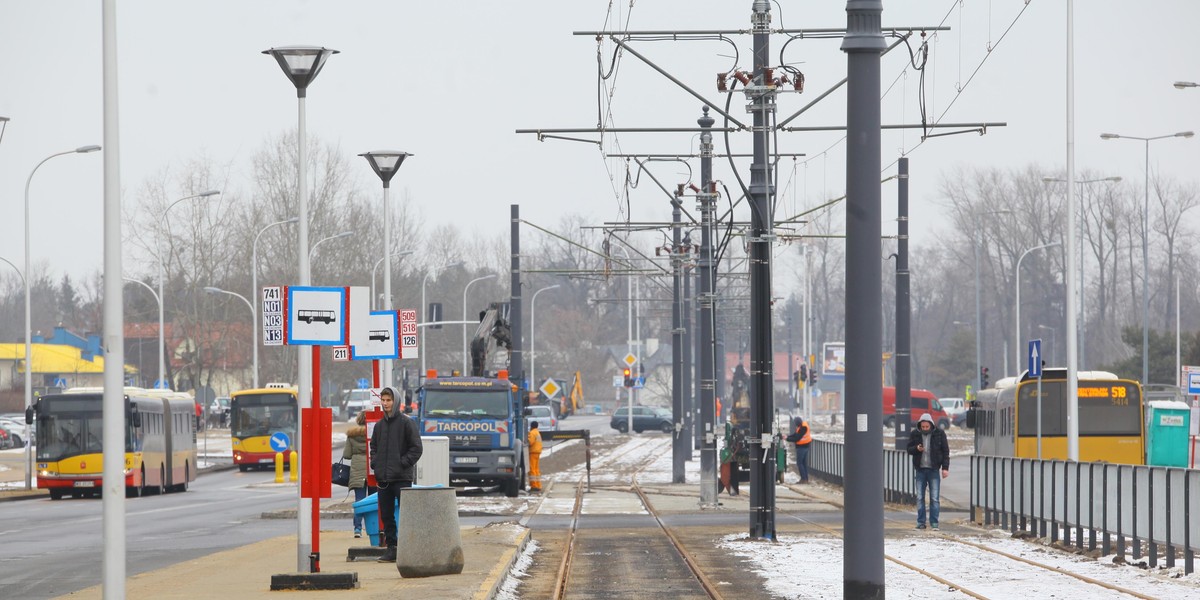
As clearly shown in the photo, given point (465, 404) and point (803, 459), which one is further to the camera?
point (803, 459)

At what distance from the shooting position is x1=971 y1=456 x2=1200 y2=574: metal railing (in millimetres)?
17562

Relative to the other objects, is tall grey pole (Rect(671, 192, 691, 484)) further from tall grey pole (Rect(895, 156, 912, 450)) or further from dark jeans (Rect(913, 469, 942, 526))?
dark jeans (Rect(913, 469, 942, 526))

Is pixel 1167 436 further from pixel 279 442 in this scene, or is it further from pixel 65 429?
pixel 65 429

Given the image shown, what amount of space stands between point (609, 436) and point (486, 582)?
2752 inches

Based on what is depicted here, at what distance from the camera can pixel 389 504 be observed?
18234 millimetres

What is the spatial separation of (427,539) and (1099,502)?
8.45 m

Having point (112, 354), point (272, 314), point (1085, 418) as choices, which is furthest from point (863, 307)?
point (1085, 418)

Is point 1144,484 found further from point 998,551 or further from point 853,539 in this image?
point 853,539

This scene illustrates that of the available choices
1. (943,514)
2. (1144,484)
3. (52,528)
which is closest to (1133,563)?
(1144,484)

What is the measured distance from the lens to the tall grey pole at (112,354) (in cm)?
1219

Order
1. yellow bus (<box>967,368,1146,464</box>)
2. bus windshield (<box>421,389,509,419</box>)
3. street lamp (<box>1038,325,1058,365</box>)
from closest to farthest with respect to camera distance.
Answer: yellow bus (<box>967,368,1146,464</box>) → bus windshield (<box>421,389,509,419</box>) → street lamp (<box>1038,325,1058,365</box>)

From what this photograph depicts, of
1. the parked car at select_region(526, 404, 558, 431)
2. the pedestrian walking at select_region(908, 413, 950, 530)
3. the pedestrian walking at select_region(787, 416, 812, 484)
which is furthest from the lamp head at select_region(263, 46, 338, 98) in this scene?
the parked car at select_region(526, 404, 558, 431)

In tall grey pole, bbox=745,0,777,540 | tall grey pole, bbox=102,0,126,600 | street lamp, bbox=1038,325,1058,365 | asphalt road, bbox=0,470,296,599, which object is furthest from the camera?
street lamp, bbox=1038,325,1058,365

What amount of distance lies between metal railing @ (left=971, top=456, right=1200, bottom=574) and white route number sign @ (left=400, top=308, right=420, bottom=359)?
28.4 ft
